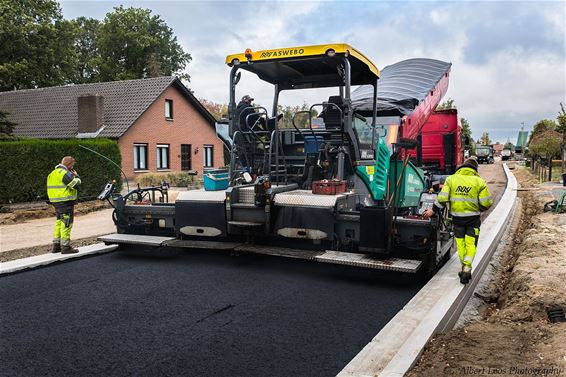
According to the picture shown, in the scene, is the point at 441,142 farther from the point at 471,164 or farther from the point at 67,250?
the point at 67,250

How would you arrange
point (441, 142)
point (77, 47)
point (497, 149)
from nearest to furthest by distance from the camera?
point (441, 142), point (77, 47), point (497, 149)

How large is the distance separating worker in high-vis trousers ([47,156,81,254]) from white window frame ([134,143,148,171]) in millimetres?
17184

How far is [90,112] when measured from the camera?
24.0 meters

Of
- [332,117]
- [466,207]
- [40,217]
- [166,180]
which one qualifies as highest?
[332,117]

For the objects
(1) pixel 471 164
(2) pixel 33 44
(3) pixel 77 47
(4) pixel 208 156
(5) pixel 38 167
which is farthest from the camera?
(3) pixel 77 47

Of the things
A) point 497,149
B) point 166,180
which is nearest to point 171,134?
point 166,180

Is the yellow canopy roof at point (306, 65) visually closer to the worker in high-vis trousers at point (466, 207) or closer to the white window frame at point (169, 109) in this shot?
the worker in high-vis trousers at point (466, 207)

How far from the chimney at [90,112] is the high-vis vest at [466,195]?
2124 centimetres

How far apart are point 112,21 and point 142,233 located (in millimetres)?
41757

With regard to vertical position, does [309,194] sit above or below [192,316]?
above

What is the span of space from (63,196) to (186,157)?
20844 mm

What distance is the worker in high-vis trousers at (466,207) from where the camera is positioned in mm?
5902

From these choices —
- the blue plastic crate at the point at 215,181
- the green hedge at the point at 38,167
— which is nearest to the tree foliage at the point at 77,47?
the green hedge at the point at 38,167

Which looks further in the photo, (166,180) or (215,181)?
(166,180)
